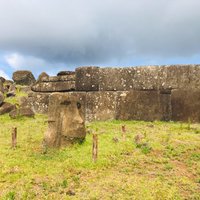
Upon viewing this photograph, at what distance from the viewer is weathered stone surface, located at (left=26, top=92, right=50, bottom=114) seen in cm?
1473

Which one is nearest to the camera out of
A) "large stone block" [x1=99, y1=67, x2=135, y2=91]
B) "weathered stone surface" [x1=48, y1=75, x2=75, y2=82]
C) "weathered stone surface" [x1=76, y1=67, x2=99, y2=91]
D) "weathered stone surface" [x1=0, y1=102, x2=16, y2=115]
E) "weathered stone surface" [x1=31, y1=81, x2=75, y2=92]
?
"large stone block" [x1=99, y1=67, x2=135, y2=91]

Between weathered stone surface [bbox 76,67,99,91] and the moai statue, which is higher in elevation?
weathered stone surface [bbox 76,67,99,91]

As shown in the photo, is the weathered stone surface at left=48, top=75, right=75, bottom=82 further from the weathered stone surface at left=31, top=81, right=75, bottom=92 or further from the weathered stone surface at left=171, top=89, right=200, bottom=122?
the weathered stone surface at left=171, top=89, right=200, bottom=122

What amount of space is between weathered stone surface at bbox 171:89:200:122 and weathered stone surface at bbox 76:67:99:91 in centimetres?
325

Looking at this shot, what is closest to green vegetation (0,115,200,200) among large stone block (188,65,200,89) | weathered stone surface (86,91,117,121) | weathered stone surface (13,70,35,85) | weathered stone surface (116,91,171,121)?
weathered stone surface (116,91,171,121)

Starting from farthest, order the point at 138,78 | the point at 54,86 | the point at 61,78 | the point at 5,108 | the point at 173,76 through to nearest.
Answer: the point at 5,108
the point at 54,86
the point at 61,78
the point at 138,78
the point at 173,76

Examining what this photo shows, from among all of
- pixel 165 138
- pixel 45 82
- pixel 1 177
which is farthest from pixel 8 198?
pixel 45 82

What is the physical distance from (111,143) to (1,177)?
308 cm

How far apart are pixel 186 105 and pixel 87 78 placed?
4188mm

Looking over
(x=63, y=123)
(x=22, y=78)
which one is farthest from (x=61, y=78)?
(x=22, y=78)

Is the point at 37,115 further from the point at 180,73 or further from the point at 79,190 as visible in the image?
the point at 79,190

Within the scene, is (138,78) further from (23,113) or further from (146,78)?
(23,113)

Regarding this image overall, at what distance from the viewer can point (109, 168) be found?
6891 millimetres

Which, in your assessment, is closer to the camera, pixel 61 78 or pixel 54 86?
pixel 61 78
